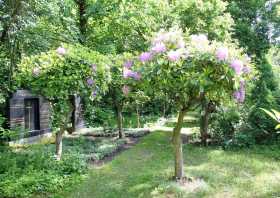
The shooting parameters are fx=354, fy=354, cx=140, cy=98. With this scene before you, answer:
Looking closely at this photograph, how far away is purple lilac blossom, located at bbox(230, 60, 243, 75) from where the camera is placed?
22.2ft

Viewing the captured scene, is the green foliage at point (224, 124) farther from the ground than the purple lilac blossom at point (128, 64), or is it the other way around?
the purple lilac blossom at point (128, 64)

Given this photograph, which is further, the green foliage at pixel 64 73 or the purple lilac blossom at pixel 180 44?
the green foliage at pixel 64 73

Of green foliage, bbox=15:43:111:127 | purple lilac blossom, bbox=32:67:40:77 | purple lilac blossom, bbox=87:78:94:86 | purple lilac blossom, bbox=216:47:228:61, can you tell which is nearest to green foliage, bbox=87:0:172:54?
green foliage, bbox=15:43:111:127

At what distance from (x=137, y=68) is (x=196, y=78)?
1245 mm

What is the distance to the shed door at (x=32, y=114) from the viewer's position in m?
15.7

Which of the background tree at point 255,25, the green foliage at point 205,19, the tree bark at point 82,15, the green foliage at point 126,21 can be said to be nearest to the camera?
the green foliage at point 205,19

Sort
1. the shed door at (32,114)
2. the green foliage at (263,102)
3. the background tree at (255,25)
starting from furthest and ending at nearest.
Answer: the background tree at (255,25) < the shed door at (32,114) < the green foliage at (263,102)

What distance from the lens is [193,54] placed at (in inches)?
275

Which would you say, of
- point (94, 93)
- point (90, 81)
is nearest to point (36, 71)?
point (90, 81)

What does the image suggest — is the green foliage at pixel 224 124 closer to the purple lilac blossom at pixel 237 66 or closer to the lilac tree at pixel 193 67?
the lilac tree at pixel 193 67

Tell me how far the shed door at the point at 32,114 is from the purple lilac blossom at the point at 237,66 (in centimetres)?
1120

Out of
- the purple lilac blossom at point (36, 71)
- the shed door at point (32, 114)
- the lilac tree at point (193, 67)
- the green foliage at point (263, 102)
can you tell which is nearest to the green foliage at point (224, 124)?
the green foliage at point (263, 102)

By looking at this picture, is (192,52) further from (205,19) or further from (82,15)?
(82,15)

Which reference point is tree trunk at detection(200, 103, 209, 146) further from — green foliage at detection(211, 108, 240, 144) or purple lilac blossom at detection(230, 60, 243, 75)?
purple lilac blossom at detection(230, 60, 243, 75)
